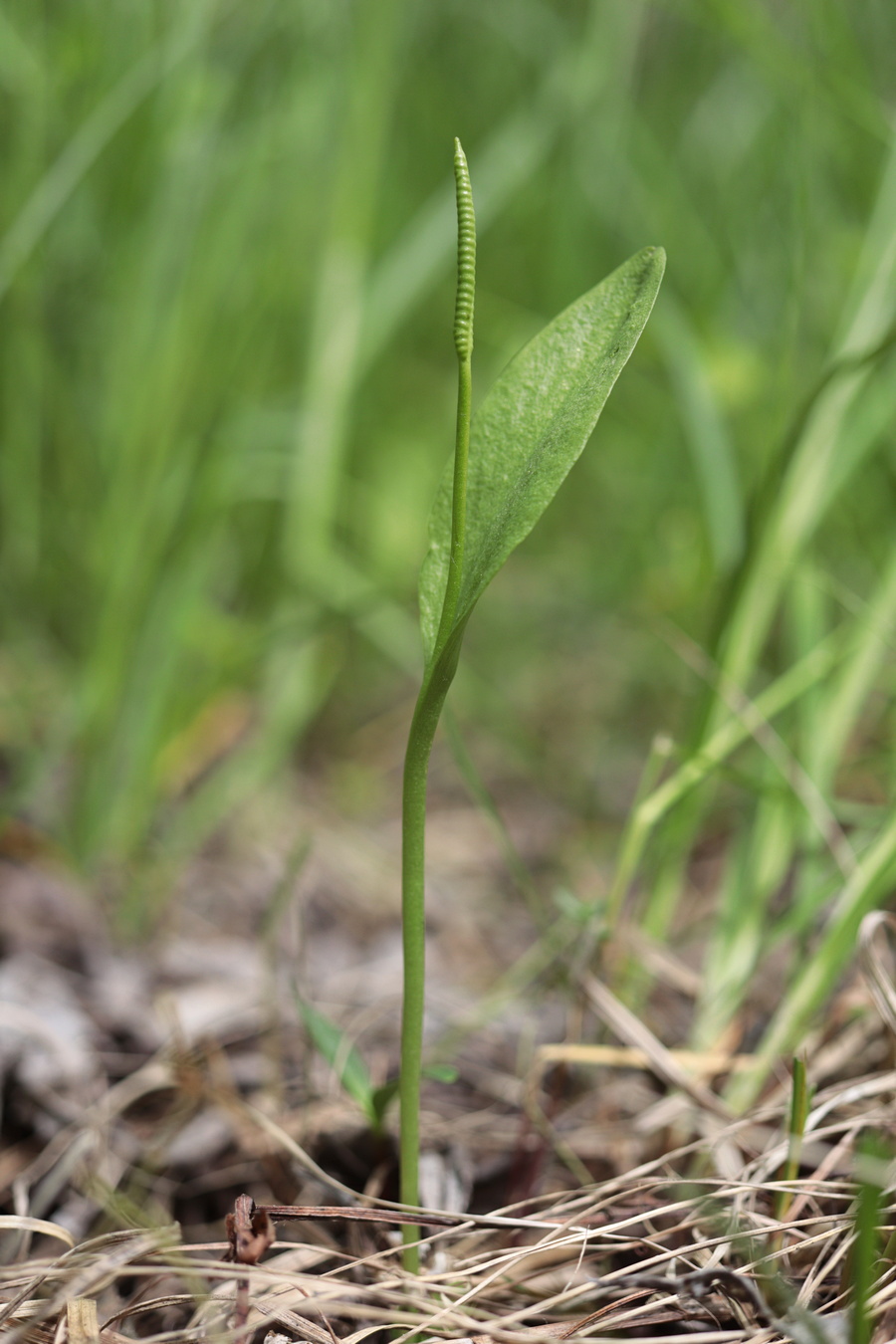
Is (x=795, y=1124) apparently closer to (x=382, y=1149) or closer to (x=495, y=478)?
(x=382, y=1149)

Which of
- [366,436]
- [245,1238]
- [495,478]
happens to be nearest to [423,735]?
[495,478]

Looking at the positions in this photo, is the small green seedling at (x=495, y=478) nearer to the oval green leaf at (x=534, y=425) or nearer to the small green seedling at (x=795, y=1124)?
the oval green leaf at (x=534, y=425)

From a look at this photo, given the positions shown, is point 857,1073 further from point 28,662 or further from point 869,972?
point 28,662

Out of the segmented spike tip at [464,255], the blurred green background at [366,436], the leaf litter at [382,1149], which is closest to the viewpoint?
the segmented spike tip at [464,255]

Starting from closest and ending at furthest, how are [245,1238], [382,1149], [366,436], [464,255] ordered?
1. [464,255]
2. [245,1238]
3. [382,1149]
4. [366,436]

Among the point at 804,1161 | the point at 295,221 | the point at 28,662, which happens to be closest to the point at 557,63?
the point at 295,221

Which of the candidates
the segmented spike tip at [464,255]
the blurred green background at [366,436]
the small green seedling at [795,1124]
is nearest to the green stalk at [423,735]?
the segmented spike tip at [464,255]

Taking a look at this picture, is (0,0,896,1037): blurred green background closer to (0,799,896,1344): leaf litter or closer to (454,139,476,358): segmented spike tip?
(0,799,896,1344): leaf litter
